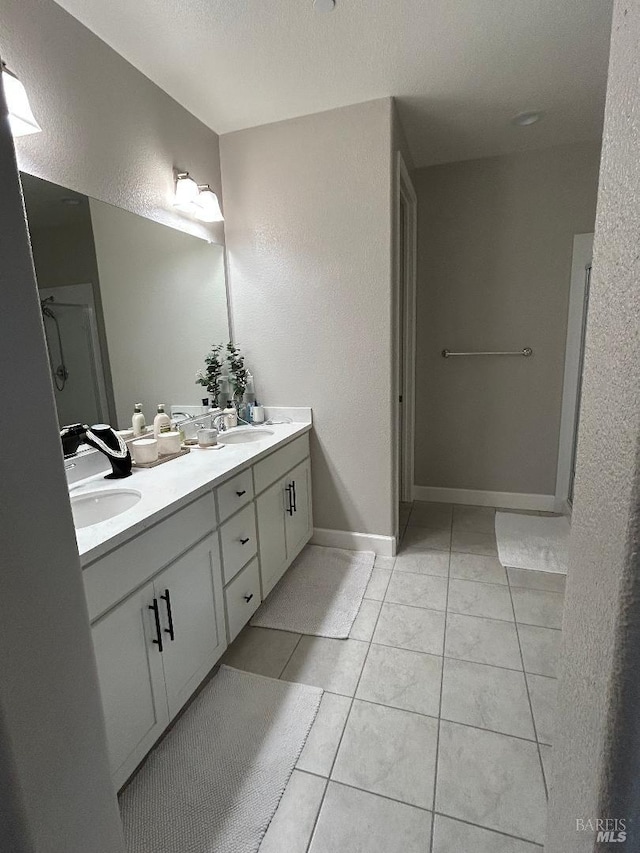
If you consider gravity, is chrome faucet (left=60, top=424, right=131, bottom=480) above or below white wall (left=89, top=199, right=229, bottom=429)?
below

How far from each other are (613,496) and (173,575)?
1.21 metres

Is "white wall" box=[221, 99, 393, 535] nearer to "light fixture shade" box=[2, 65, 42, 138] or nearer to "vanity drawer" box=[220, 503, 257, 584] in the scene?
"vanity drawer" box=[220, 503, 257, 584]

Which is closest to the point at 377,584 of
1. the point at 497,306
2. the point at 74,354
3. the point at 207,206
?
the point at 74,354

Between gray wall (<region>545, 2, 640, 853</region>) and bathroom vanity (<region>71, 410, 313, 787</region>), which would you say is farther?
bathroom vanity (<region>71, 410, 313, 787</region>)

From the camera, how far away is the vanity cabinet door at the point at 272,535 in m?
1.94

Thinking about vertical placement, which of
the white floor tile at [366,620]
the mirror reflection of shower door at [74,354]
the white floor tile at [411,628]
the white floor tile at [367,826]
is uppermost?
the mirror reflection of shower door at [74,354]

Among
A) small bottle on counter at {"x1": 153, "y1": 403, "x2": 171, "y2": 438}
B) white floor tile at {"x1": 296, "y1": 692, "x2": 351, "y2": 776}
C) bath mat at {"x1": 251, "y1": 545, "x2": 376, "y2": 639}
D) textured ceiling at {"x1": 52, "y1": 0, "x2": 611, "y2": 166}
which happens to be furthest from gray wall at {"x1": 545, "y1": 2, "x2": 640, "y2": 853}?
small bottle on counter at {"x1": 153, "y1": 403, "x2": 171, "y2": 438}

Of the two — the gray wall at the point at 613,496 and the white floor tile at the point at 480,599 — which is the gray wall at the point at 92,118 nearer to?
the gray wall at the point at 613,496

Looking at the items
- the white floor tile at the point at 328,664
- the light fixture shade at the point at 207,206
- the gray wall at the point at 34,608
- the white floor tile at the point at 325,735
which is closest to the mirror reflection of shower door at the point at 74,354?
the light fixture shade at the point at 207,206

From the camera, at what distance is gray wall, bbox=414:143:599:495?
2783mm

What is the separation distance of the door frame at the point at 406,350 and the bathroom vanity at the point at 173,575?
0.81 metres

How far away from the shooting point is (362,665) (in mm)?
1688

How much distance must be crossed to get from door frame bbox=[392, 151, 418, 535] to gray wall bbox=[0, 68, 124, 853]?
78.2 inches

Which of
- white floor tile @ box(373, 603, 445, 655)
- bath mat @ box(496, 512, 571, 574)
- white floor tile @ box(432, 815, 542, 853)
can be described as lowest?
white floor tile @ box(432, 815, 542, 853)
